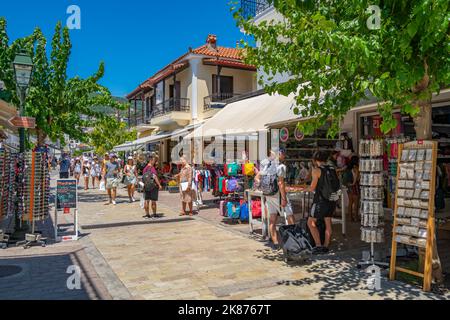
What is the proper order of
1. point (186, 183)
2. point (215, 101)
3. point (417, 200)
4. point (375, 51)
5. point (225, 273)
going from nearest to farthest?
1. point (375, 51)
2. point (417, 200)
3. point (225, 273)
4. point (186, 183)
5. point (215, 101)

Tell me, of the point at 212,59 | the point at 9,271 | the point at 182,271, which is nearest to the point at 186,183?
the point at 182,271

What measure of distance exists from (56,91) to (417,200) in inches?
503

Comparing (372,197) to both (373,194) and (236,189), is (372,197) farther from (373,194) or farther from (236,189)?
(236,189)

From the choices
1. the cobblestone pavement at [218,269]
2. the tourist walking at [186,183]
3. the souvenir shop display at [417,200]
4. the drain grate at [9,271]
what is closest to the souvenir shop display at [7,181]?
the cobblestone pavement at [218,269]

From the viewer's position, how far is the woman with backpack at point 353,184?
917 centimetres

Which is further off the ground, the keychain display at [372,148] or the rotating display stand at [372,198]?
the keychain display at [372,148]

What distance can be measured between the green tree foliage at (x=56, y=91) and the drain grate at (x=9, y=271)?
7.73 metres

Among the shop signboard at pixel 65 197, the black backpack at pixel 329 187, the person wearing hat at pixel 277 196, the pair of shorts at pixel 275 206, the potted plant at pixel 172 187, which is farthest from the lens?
the potted plant at pixel 172 187

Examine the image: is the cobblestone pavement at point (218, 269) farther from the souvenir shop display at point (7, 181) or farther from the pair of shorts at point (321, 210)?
the souvenir shop display at point (7, 181)

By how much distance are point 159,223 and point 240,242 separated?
325 centimetres

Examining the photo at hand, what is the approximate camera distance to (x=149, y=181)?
10188 millimetres

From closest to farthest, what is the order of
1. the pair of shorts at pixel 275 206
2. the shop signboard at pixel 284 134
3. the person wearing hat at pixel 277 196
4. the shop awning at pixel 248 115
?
the person wearing hat at pixel 277 196, the pair of shorts at pixel 275 206, the shop awning at pixel 248 115, the shop signboard at pixel 284 134

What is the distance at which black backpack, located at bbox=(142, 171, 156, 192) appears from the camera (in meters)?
10.2

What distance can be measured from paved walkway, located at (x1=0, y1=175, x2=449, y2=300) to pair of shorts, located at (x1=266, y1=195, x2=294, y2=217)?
721mm
